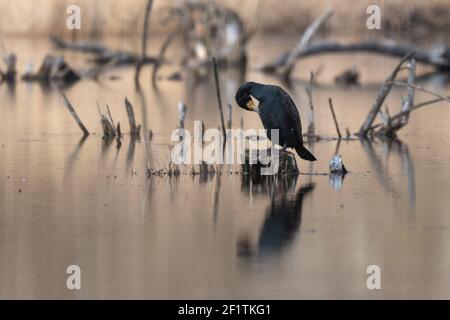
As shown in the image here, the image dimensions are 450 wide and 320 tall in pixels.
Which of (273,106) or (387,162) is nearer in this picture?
(273,106)

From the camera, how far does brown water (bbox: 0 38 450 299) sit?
8117mm

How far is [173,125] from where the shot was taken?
17906 mm

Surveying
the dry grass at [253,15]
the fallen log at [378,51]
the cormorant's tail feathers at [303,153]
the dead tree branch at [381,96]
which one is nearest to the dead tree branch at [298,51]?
the fallen log at [378,51]

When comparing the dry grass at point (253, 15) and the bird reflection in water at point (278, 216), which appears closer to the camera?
the bird reflection in water at point (278, 216)

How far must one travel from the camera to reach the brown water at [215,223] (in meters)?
8.12

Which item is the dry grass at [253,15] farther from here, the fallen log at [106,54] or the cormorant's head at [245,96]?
the cormorant's head at [245,96]

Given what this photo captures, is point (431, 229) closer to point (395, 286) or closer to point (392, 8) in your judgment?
point (395, 286)

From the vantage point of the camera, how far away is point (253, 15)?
1328 inches

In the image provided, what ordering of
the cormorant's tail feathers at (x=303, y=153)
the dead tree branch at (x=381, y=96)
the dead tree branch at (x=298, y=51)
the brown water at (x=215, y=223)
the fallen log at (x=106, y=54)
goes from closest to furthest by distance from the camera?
the brown water at (x=215, y=223) → the cormorant's tail feathers at (x=303, y=153) → the dead tree branch at (x=381, y=96) → the dead tree branch at (x=298, y=51) → the fallen log at (x=106, y=54)

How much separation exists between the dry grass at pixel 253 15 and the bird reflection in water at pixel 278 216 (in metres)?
18.9

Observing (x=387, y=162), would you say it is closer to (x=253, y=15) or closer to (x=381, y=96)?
(x=381, y=96)

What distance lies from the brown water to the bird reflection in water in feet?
0.05

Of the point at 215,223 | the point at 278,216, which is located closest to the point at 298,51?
the point at 278,216

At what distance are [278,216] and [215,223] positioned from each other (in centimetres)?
59
